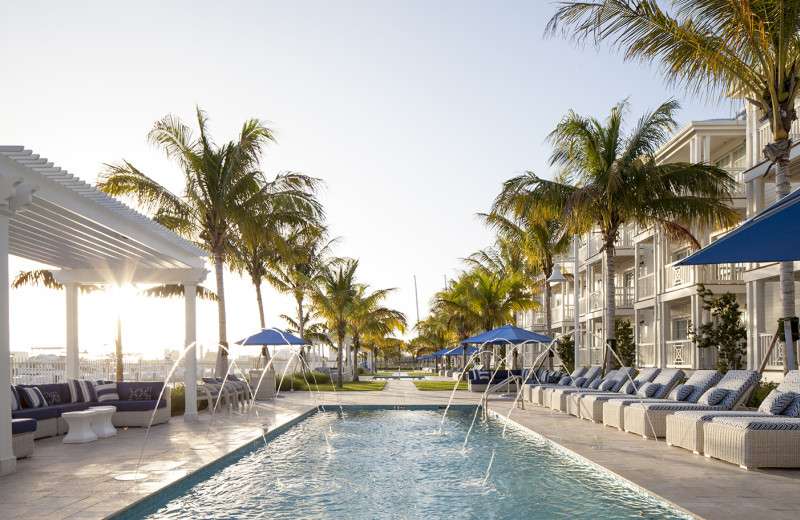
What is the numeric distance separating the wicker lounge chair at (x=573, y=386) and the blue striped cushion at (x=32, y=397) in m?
11.2

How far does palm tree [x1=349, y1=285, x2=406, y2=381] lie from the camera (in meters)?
32.0

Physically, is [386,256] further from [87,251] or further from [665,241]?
[87,251]

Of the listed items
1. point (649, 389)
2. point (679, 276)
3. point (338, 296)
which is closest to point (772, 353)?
point (679, 276)

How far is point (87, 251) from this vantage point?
1232cm

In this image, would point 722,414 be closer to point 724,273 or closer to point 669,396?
point 669,396

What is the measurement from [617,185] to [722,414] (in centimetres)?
878

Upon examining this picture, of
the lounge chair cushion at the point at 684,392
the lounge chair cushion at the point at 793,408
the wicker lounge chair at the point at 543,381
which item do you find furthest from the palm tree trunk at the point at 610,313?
the lounge chair cushion at the point at 793,408

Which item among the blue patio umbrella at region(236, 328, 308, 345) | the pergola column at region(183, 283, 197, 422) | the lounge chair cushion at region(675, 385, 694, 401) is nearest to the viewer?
the lounge chair cushion at region(675, 385, 694, 401)

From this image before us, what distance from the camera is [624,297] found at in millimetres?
28703

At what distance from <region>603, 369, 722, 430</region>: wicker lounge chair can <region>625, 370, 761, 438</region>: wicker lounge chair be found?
1.06 ft

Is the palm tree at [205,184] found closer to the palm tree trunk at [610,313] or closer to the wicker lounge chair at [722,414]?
the palm tree trunk at [610,313]

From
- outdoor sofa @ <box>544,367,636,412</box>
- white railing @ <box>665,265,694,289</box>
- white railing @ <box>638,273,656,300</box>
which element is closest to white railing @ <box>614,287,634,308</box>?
white railing @ <box>638,273,656,300</box>

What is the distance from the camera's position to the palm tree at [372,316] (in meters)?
32.0

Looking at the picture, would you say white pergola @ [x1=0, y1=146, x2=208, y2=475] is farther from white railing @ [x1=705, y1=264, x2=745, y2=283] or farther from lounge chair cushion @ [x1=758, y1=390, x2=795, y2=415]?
white railing @ [x1=705, y1=264, x2=745, y2=283]
